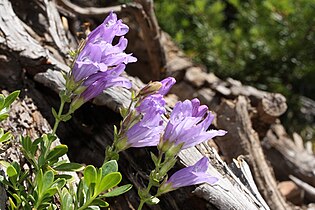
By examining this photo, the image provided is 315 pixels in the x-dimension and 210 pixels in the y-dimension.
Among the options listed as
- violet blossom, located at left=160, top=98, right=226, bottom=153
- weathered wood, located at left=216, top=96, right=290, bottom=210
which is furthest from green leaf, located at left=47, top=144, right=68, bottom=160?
weathered wood, located at left=216, top=96, right=290, bottom=210

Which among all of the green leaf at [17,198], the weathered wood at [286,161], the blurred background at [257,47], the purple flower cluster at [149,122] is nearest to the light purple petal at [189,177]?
the purple flower cluster at [149,122]

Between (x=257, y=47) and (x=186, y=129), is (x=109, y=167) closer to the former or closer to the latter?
(x=186, y=129)

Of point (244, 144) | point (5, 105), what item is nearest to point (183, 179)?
point (5, 105)

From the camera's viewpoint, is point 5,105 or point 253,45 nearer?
point 5,105

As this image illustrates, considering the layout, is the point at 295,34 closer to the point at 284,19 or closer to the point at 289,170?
the point at 284,19

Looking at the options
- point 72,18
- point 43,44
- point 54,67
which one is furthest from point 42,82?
point 72,18

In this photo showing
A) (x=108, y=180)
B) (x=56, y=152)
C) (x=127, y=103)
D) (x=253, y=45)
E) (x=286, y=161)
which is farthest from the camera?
(x=253, y=45)
